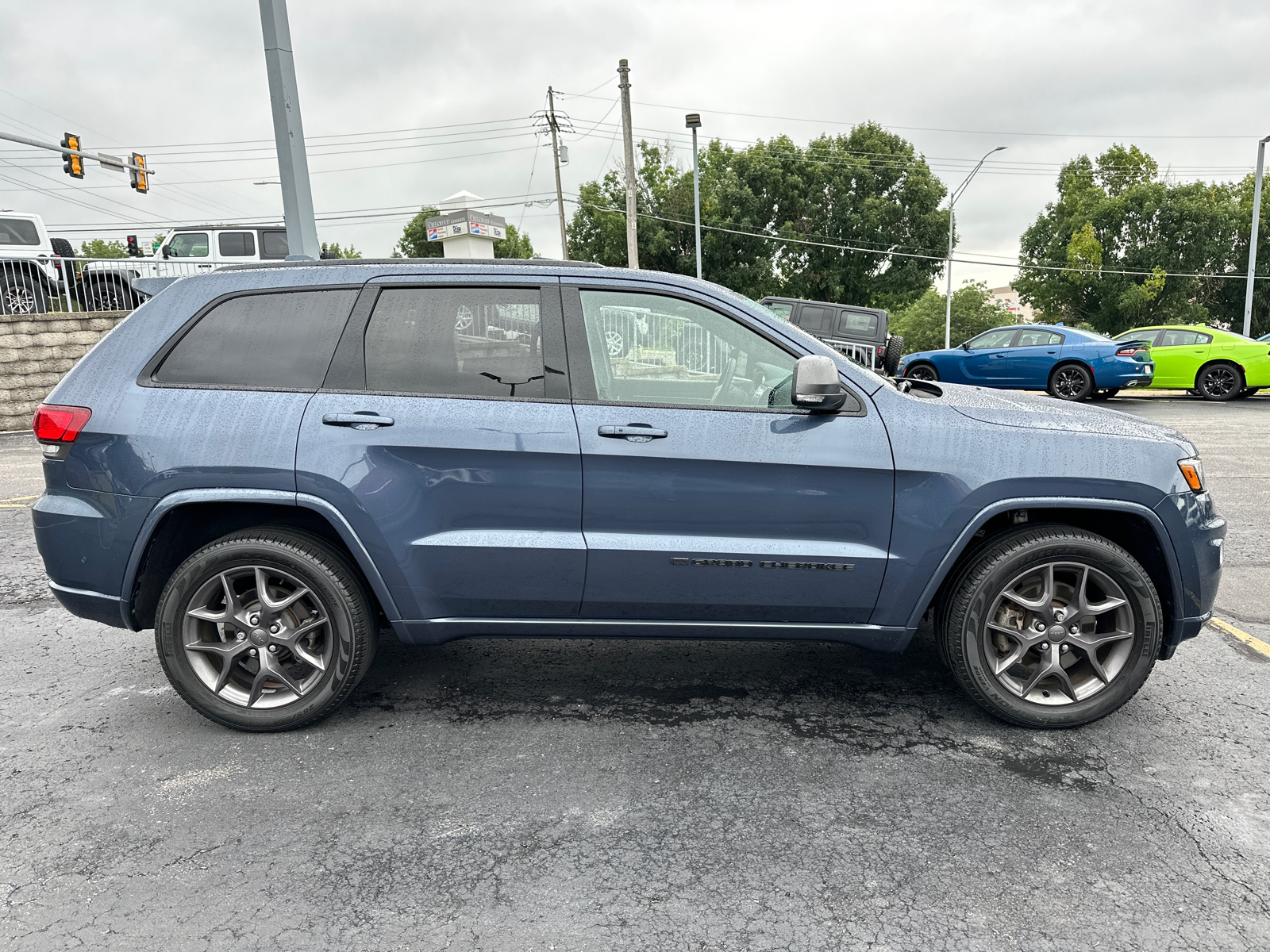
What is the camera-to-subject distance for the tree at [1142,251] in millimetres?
40062

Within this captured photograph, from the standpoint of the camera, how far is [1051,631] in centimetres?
329

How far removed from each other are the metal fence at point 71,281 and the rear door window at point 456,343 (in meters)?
13.7

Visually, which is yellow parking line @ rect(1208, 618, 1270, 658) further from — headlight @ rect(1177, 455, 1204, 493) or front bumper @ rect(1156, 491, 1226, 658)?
headlight @ rect(1177, 455, 1204, 493)

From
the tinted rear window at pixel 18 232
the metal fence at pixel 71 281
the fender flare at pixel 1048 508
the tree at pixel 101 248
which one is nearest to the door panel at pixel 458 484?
the fender flare at pixel 1048 508

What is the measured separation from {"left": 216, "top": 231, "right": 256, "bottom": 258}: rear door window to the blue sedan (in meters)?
13.1

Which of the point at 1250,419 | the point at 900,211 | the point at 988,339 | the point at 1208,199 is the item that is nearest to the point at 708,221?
the point at 900,211

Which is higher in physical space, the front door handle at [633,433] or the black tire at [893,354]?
the front door handle at [633,433]

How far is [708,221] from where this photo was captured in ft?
139

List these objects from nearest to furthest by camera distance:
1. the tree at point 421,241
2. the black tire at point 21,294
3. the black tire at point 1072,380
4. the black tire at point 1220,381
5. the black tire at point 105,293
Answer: the black tire at point 21,294, the black tire at point 105,293, the black tire at point 1072,380, the black tire at point 1220,381, the tree at point 421,241

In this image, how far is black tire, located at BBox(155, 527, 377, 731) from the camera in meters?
3.29

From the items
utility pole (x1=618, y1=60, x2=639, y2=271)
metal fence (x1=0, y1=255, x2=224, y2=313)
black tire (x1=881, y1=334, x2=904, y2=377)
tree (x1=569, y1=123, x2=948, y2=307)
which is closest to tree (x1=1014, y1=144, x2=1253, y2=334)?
tree (x1=569, y1=123, x2=948, y2=307)

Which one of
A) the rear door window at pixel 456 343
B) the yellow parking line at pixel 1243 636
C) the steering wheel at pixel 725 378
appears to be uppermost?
the rear door window at pixel 456 343

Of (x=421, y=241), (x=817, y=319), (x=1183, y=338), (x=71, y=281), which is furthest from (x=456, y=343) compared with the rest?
(x=421, y=241)

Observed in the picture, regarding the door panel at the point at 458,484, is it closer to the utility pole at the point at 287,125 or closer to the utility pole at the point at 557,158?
the utility pole at the point at 287,125
